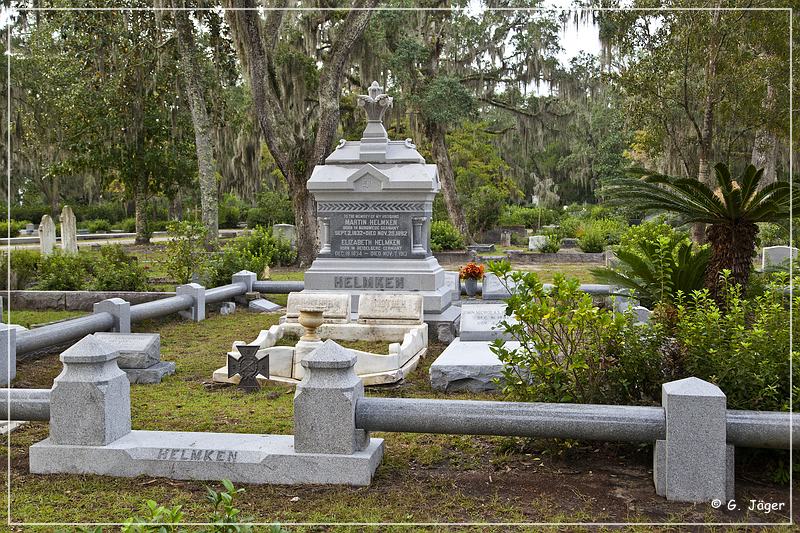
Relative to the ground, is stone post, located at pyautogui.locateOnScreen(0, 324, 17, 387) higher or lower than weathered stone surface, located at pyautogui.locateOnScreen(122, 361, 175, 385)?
higher

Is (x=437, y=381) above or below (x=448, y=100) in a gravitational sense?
below

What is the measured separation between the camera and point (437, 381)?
7.49m

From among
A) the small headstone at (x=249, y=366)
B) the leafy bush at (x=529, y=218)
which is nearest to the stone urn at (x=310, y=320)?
the small headstone at (x=249, y=366)

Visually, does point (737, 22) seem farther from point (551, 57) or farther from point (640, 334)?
point (640, 334)

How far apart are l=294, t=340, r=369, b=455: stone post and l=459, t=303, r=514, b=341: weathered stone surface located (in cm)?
407

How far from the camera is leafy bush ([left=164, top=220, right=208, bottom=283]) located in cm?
1430

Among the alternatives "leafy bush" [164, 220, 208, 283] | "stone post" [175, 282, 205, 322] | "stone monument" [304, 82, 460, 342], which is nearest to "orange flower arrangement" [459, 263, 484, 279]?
"stone monument" [304, 82, 460, 342]

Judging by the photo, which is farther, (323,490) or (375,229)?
(375,229)

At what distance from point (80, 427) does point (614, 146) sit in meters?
43.5

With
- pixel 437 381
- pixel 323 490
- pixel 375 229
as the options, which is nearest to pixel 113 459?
pixel 323 490

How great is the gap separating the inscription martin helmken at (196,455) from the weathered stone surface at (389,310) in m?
5.27

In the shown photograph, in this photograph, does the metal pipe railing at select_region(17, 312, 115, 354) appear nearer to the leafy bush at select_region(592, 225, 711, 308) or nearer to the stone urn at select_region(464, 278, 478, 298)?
the leafy bush at select_region(592, 225, 711, 308)

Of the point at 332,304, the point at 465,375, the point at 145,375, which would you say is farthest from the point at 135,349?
the point at 465,375

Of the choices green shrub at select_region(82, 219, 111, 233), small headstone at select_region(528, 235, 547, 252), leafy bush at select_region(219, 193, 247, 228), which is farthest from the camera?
leafy bush at select_region(219, 193, 247, 228)
